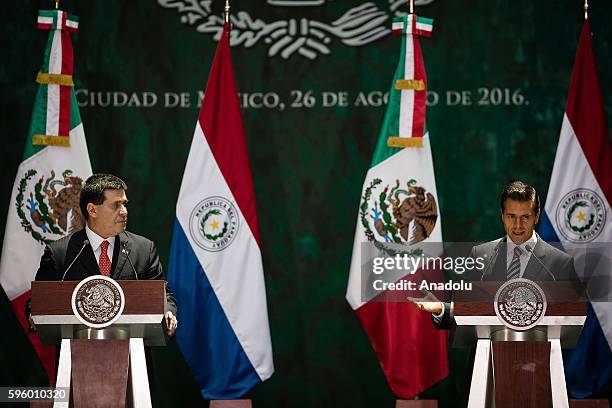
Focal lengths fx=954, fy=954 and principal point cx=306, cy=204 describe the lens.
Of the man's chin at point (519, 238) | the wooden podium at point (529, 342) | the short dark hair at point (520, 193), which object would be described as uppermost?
the short dark hair at point (520, 193)

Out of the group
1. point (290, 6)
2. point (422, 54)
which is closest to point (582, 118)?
point (422, 54)

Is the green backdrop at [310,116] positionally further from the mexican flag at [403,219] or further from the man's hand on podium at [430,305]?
the man's hand on podium at [430,305]

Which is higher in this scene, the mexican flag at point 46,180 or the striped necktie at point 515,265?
the mexican flag at point 46,180

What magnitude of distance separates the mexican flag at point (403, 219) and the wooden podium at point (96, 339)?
2.29m

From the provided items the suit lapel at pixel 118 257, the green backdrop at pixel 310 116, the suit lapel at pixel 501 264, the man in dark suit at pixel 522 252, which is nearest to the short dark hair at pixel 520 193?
the man in dark suit at pixel 522 252

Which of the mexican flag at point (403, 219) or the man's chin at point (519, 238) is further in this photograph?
the mexican flag at point (403, 219)

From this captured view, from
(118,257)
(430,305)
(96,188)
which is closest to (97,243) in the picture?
(118,257)

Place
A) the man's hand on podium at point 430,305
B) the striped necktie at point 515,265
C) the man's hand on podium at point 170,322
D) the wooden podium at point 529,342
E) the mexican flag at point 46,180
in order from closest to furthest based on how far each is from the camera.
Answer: the wooden podium at point 529,342 < the man's hand on podium at point 170,322 < the man's hand on podium at point 430,305 < the striped necktie at point 515,265 < the mexican flag at point 46,180

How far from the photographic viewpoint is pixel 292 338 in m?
6.71

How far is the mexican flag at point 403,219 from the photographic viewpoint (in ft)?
19.4

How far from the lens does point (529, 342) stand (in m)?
4.05

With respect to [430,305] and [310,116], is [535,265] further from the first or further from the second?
[310,116]

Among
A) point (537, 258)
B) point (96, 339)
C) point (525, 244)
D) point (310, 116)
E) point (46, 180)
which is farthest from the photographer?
point (310, 116)

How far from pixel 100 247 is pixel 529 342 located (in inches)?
81.5
